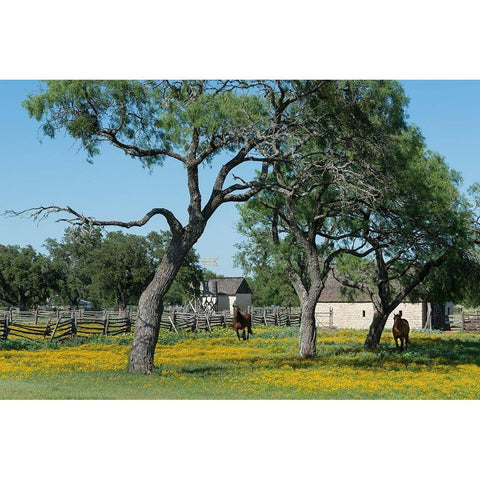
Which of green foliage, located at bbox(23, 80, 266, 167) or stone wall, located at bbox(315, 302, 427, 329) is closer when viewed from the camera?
green foliage, located at bbox(23, 80, 266, 167)

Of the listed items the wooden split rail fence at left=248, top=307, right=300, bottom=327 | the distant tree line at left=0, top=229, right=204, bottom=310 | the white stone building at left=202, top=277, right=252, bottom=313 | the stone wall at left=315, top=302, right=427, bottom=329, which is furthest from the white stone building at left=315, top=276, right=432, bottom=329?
the white stone building at left=202, top=277, right=252, bottom=313

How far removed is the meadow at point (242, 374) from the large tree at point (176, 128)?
6.01 feet

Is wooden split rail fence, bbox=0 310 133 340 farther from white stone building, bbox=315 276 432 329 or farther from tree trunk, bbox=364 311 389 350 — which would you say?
white stone building, bbox=315 276 432 329

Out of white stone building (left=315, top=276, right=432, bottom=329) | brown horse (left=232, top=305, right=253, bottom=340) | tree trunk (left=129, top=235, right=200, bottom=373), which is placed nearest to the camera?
tree trunk (left=129, top=235, right=200, bottom=373)

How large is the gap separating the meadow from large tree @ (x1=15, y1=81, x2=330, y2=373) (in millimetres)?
1831

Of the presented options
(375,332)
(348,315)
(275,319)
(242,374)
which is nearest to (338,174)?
(242,374)

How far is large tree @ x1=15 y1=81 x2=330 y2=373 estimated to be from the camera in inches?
632

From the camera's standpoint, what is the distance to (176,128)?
16.5 meters

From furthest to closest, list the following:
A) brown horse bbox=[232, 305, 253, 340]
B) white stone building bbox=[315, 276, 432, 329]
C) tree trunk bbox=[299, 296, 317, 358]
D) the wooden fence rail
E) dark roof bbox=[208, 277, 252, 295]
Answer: dark roof bbox=[208, 277, 252, 295] → white stone building bbox=[315, 276, 432, 329] → brown horse bbox=[232, 305, 253, 340] → the wooden fence rail → tree trunk bbox=[299, 296, 317, 358]

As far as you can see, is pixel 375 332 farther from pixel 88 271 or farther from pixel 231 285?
pixel 231 285

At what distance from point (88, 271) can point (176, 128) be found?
119 feet

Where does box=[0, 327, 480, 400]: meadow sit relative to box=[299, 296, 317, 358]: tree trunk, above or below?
below

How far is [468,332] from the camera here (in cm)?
4303
